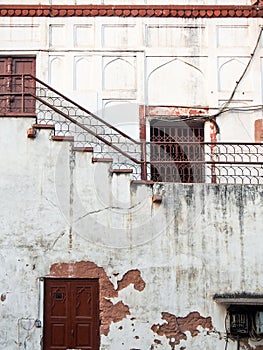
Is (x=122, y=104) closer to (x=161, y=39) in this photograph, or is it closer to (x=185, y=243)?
(x=161, y=39)

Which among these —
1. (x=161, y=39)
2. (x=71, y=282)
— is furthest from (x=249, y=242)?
(x=161, y=39)

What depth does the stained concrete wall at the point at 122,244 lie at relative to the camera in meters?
12.6

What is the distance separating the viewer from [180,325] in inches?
500

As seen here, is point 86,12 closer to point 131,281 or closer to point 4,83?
point 4,83

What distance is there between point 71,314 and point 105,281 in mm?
851

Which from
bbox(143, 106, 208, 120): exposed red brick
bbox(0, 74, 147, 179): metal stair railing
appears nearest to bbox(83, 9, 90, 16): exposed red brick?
bbox(0, 74, 147, 179): metal stair railing

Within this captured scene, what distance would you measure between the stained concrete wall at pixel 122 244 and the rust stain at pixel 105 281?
2 cm

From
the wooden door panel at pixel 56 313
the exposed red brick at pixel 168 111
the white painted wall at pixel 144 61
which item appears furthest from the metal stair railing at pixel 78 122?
the wooden door panel at pixel 56 313

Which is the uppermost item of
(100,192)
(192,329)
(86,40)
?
(86,40)

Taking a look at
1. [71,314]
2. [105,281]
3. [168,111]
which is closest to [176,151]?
[168,111]

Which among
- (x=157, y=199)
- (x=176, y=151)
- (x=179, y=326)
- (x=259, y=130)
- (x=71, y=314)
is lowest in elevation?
(x=179, y=326)

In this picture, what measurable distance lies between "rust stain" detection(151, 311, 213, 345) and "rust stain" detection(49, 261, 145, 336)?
0.67 metres

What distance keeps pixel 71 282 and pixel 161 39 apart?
608cm

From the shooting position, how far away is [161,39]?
15711 millimetres
